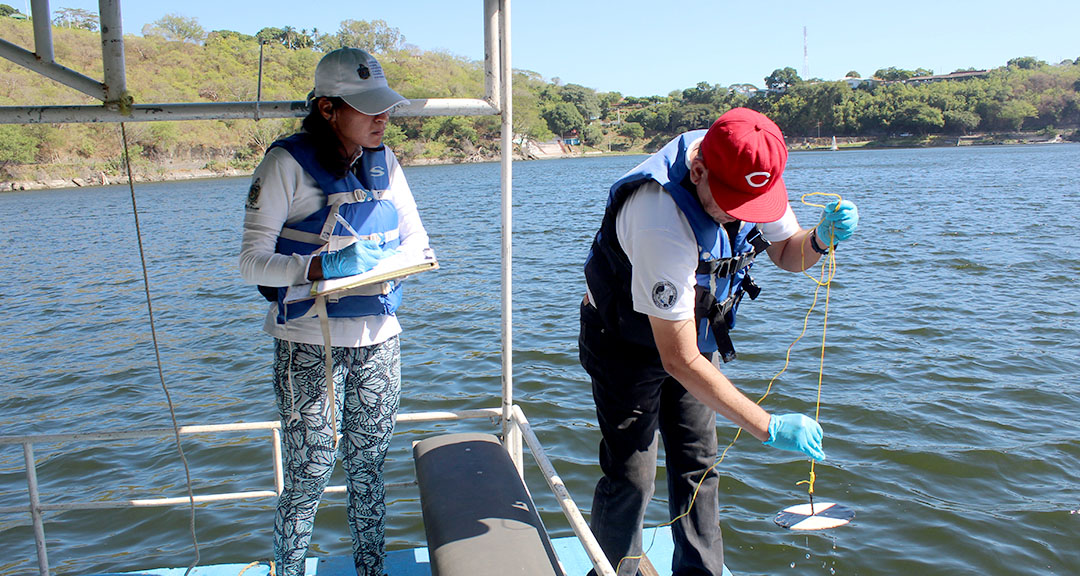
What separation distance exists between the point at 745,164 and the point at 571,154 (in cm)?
11479

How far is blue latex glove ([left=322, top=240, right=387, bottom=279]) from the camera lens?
226cm

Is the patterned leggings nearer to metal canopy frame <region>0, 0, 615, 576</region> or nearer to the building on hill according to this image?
metal canopy frame <region>0, 0, 615, 576</region>

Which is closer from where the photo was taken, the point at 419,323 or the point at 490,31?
the point at 490,31

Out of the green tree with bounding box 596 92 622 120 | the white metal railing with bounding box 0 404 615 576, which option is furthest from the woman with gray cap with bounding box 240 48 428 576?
the green tree with bounding box 596 92 622 120

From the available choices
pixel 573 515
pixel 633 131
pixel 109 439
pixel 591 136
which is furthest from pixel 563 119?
pixel 573 515

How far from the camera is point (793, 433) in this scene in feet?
Answer: 7.37

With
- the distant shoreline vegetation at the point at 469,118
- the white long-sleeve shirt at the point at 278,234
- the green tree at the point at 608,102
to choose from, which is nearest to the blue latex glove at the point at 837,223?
the white long-sleeve shirt at the point at 278,234

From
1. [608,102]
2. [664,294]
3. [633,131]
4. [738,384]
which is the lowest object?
[738,384]

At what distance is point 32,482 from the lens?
276cm

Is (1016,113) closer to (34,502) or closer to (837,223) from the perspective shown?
(837,223)

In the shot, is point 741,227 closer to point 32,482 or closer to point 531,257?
point 32,482

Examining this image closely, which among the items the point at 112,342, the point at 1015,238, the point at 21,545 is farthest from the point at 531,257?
the point at 21,545

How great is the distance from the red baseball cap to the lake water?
3.51m

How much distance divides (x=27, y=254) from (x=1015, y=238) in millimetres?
26159
